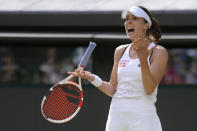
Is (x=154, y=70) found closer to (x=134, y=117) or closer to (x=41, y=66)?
(x=134, y=117)

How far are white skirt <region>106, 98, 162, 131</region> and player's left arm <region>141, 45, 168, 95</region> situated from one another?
11 cm

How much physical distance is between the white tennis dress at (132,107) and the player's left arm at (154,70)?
83mm

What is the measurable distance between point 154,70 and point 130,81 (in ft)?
0.61

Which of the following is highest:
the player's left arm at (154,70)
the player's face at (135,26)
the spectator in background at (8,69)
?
the player's face at (135,26)

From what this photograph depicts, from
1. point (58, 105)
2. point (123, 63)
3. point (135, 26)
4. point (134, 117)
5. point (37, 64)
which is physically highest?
point (135, 26)

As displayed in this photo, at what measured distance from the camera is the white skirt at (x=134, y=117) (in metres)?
3.28

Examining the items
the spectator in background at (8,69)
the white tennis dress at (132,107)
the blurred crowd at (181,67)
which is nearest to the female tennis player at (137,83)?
the white tennis dress at (132,107)

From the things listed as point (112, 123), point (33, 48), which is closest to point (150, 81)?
point (112, 123)

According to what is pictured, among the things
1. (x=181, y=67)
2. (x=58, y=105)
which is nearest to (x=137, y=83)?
(x=58, y=105)

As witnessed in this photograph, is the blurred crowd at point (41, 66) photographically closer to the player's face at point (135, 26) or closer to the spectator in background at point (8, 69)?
the spectator in background at point (8, 69)

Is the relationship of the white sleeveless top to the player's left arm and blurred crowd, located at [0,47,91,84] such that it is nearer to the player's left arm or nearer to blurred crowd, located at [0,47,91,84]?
the player's left arm

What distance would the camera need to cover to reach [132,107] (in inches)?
130

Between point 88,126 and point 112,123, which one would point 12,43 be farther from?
point 112,123

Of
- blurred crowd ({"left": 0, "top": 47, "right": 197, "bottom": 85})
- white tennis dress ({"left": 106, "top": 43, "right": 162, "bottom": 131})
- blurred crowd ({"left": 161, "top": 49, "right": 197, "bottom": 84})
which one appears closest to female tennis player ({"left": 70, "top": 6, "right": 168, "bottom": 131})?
white tennis dress ({"left": 106, "top": 43, "right": 162, "bottom": 131})
